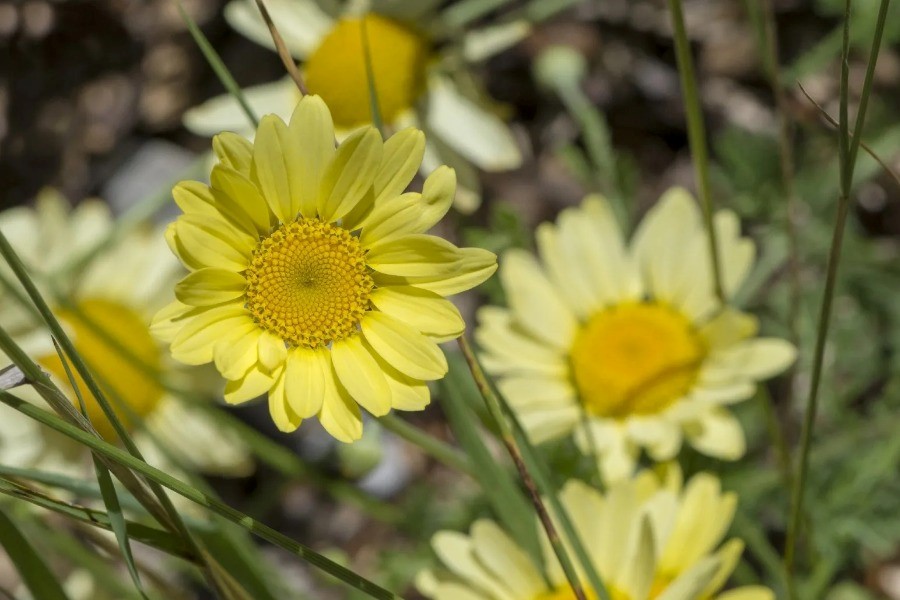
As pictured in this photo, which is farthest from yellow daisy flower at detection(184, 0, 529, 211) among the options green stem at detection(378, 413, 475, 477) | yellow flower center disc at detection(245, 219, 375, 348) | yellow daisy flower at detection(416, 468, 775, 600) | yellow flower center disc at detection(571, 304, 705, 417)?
yellow flower center disc at detection(245, 219, 375, 348)

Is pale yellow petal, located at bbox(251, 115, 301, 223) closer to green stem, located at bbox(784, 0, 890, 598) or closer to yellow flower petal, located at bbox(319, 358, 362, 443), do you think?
yellow flower petal, located at bbox(319, 358, 362, 443)

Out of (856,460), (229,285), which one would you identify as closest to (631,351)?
(856,460)

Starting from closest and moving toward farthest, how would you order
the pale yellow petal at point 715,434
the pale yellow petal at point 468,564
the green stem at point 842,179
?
the green stem at point 842,179 < the pale yellow petal at point 468,564 < the pale yellow petal at point 715,434

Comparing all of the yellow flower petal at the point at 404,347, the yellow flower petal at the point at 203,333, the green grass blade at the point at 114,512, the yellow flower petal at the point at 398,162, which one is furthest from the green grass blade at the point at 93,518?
the yellow flower petal at the point at 398,162

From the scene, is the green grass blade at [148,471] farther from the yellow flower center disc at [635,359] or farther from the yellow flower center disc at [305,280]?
the yellow flower center disc at [635,359]

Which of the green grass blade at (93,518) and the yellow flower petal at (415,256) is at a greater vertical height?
the yellow flower petal at (415,256)

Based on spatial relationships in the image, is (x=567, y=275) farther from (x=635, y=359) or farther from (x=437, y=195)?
(x=437, y=195)
